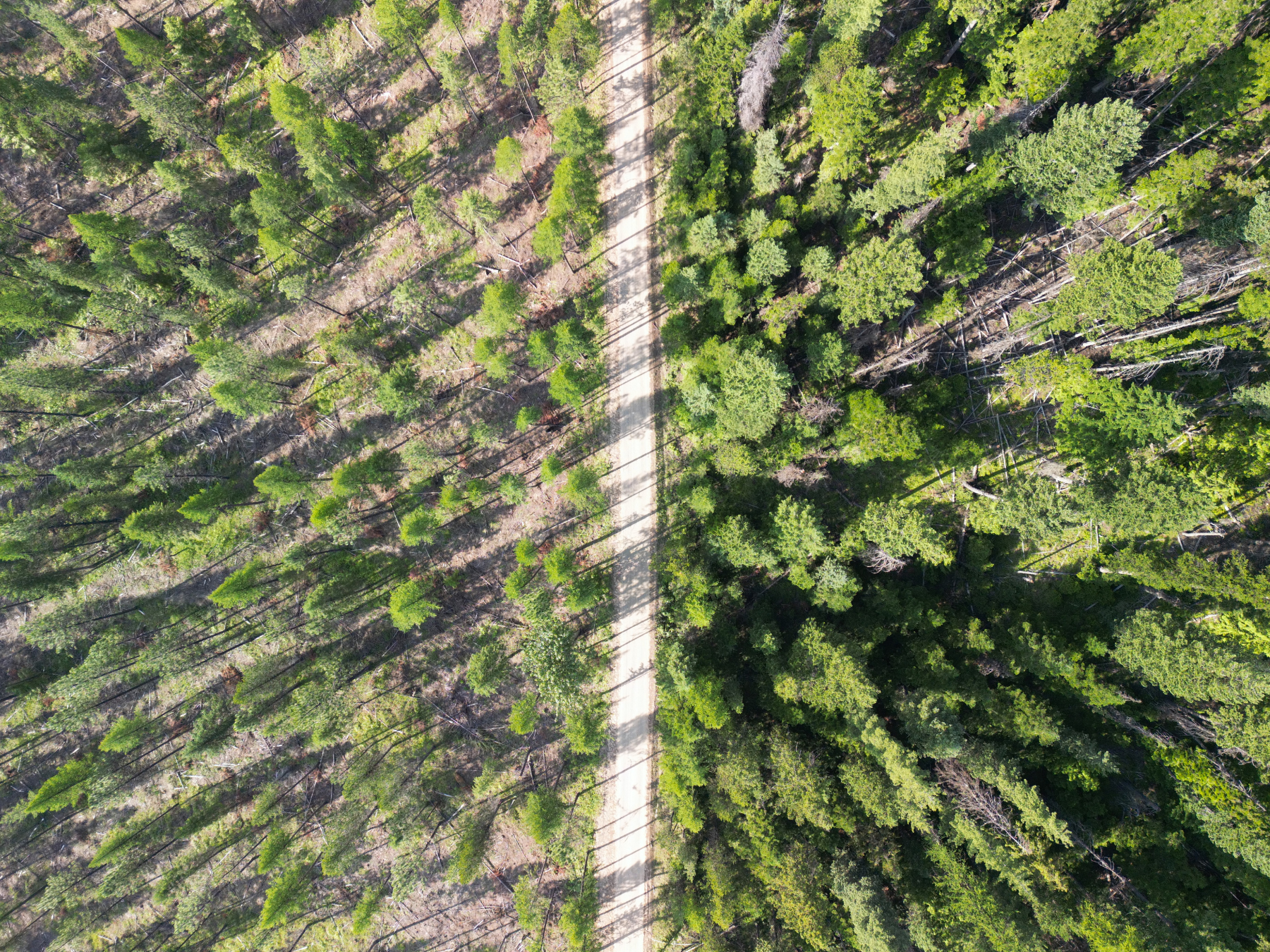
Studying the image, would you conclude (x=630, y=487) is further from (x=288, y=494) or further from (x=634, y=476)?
(x=288, y=494)

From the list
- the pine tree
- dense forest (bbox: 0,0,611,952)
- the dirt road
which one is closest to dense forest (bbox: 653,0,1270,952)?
the pine tree

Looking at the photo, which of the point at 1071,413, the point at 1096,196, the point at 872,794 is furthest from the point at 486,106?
the point at 872,794

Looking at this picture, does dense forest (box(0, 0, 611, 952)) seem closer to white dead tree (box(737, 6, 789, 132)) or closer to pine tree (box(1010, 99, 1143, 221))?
white dead tree (box(737, 6, 789, 132))

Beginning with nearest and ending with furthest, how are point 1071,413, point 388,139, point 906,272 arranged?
point 906,272
point 1071,413
point 388,139

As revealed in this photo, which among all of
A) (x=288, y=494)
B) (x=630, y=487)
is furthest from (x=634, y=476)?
(x=288, y=494)

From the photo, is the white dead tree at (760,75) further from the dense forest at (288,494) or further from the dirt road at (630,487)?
the dense forest at (288,494)

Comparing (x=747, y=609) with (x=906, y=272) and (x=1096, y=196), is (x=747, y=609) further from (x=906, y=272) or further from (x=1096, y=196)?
(x=1096, y=196)
